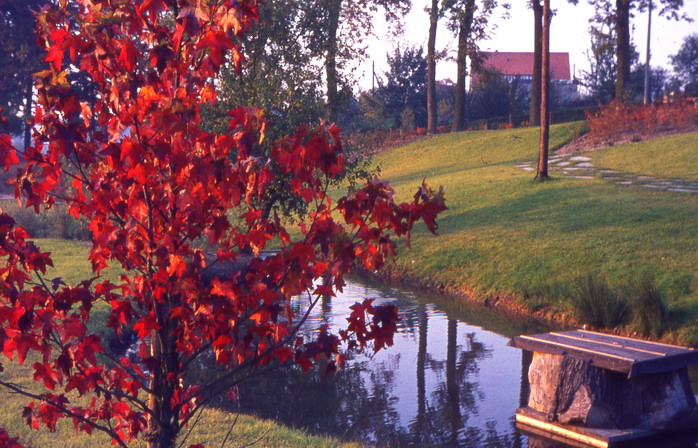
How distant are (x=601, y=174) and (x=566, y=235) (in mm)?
8290

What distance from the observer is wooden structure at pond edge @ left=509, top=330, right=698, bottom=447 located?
684cm

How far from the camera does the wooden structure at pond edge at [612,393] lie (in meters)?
6.84

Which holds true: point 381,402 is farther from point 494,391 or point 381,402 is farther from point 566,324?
point 566,324

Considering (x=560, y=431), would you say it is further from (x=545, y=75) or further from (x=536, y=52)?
(x=536, y=52)

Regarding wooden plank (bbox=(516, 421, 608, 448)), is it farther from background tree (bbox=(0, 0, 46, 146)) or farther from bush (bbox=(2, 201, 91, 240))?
background tree (bbox=(0, 0, 46, 146))

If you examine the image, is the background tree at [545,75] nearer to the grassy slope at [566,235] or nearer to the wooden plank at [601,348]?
the grassy slope at [566,235]

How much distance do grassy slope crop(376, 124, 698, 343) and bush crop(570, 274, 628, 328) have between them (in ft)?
2.15

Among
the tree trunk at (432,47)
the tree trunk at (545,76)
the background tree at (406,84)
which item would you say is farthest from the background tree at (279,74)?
the background tree at (406,84)

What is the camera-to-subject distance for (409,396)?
8.41 metres

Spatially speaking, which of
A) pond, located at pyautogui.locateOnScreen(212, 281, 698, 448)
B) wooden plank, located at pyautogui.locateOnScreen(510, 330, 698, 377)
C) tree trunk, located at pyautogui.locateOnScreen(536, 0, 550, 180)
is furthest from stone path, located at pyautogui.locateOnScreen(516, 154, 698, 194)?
wooden plank, located at pyautogui.locateOnScreen(510, 330, 698, 377)

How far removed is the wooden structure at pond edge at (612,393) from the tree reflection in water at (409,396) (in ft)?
1.73

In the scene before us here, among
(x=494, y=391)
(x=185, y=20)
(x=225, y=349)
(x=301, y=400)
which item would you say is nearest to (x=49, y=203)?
(x=225, y=349)

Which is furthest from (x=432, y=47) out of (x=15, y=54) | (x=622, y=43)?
(x=15, y=54)

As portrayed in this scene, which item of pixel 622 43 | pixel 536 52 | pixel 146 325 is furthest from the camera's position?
pixel 622 43
